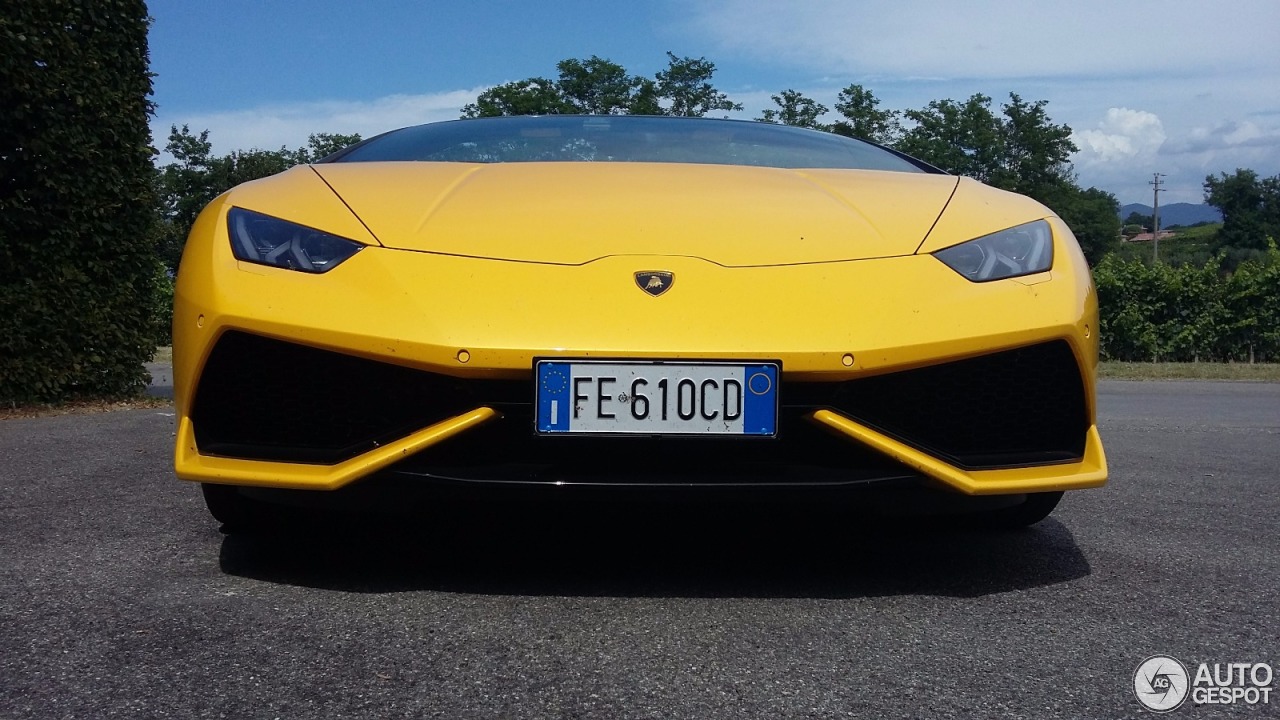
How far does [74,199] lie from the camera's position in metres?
6.32

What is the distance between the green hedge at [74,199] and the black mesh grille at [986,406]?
18.5 feet

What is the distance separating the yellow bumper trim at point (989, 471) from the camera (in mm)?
2006

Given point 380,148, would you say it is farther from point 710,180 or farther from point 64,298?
point 64,298

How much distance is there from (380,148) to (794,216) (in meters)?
1.28

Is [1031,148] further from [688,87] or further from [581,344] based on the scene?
[581,344]

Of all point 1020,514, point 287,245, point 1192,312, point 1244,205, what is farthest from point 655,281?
point 1244,205

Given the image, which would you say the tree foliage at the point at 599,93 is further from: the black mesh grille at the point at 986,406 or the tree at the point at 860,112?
the black mesh grille at the point at 986,406

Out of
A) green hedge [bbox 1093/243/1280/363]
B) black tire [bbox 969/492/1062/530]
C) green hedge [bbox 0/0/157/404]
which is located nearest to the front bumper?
black tire [bbox 969/492/1062/530]

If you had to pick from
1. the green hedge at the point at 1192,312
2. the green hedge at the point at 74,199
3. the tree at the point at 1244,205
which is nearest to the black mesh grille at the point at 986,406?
the green hedge at the point at 74,199

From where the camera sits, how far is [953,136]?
172ft

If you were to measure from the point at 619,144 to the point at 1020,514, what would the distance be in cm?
145

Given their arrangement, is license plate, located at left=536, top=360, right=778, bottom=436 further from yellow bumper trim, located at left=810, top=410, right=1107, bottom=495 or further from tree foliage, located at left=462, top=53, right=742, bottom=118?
tree foliage, located at left=462, top=53, right=742, bottom=118

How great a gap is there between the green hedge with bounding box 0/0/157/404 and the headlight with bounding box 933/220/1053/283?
18.6 feet

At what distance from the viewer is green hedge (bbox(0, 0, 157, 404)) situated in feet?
19.9
